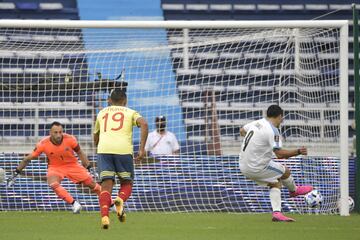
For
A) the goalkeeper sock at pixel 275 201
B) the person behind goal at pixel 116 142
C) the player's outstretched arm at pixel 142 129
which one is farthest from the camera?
the goalkeeper sock at pixel 275 201

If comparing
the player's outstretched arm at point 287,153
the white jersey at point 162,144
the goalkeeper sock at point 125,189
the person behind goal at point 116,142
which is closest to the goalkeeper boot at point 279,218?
the player's outstretched arm at point 287,153

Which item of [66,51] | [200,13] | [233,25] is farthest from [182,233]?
[200,13]

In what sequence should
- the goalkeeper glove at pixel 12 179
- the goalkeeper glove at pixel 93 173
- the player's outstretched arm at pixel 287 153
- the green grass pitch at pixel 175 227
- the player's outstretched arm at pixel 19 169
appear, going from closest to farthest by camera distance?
1. the green grass pitch at pixel 175 227
2. the player's outstretched arm at pixel 287 153
3. the player's outstretched arm at pixel 19 169
4. the goalkeeper glove at pixel 12 179
5. the goalkeeper glove at pixel 93 173

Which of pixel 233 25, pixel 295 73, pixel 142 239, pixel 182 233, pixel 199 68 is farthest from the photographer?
pixel 199 68

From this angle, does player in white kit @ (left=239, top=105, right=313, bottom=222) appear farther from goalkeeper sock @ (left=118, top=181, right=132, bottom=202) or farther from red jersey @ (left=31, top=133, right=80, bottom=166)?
red jersey @ (left=31, top=133, right=80, bottom=166)

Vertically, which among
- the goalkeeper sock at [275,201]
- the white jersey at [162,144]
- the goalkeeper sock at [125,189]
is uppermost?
the white jersey at [162,144]

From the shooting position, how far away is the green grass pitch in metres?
10.8

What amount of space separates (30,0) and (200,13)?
3.92 metres

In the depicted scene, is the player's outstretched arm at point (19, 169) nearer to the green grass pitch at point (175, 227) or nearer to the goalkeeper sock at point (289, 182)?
the green grass pitch at point (175, 227)

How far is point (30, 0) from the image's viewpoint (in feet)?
77.3

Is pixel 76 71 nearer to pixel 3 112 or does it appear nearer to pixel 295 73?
pixel 3 112

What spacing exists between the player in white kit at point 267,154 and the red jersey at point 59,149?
322cm

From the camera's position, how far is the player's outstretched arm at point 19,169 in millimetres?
15586

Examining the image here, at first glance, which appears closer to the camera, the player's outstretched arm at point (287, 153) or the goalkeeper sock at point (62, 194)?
the player's outstretched arm at point (287, 153)
